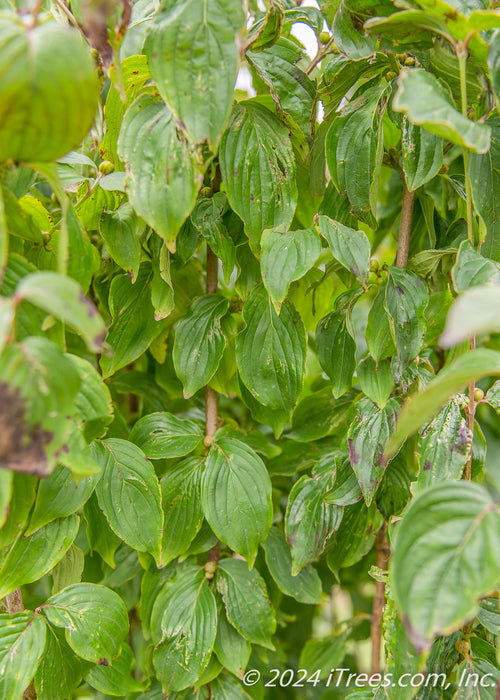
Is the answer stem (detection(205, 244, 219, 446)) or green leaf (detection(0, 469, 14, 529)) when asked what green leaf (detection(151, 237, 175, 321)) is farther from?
green leaf (detection(0, 469, 14, 529))

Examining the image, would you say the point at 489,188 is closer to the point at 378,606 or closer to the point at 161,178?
the point at 161,178

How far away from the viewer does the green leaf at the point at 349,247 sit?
0.53 metres

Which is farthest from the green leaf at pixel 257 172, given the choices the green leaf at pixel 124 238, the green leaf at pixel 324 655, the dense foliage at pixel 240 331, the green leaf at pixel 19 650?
the green leaf at pixel 324 655

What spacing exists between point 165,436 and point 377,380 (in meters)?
0.24

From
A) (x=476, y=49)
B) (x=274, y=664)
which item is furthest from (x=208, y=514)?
(x=476, y=49)

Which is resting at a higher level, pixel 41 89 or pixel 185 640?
pixel 41 89

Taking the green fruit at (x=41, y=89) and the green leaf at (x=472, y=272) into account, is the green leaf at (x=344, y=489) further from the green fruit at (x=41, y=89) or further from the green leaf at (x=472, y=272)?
the green fruit at (x=41, y=89)

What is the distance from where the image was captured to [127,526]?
583mm

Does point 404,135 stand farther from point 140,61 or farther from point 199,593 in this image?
point 199,593

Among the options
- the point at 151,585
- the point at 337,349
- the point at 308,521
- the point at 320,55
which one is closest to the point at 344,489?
the point at 308,521

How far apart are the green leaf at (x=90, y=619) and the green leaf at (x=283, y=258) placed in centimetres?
33

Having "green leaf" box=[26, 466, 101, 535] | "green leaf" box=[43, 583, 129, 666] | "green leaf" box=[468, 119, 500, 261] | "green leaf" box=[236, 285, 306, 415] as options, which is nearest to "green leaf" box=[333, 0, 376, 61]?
"green leaf" box=[468, 119, 500, 261]

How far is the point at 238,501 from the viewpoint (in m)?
0.60

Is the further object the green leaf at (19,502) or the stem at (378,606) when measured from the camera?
the stem at (378,606)
